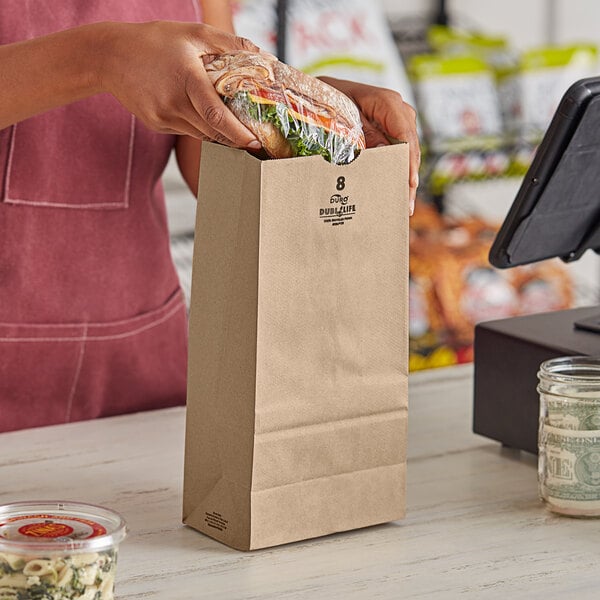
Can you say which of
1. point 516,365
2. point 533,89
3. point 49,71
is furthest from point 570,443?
point 533,89

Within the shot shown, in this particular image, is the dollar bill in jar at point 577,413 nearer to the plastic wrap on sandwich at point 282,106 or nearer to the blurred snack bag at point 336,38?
the plastic wrap on sandwich at point 282,106

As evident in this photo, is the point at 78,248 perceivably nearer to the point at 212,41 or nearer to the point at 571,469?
the point at 212,41

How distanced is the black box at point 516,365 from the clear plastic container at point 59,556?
0.58m

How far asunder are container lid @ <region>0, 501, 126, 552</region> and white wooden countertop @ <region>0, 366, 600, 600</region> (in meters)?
0.12

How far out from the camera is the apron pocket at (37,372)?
158cm

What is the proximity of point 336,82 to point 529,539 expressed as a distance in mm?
511

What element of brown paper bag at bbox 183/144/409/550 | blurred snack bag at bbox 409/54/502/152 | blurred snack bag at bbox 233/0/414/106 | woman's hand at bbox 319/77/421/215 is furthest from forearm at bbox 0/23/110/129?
blurred snack bag at bbox 409/54/502/152

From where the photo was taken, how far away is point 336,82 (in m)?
1.31

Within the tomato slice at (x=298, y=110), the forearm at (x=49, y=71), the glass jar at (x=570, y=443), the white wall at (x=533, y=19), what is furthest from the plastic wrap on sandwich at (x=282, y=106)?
the white wall at (x=533, y=19)

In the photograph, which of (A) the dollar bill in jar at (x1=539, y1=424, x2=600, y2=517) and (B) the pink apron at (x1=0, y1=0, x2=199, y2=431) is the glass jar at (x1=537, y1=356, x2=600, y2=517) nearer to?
(A) the dollar bill in jar at (x1=539, y1=424, x2=600, y2=517)

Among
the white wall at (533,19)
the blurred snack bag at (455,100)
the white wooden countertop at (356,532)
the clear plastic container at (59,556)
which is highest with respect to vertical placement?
the white wall at (533,19)

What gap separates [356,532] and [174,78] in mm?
450

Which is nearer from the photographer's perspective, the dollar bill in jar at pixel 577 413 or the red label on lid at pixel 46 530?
the red label on lid at pixel 46 530

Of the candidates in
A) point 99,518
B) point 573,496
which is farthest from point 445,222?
point 99,518
